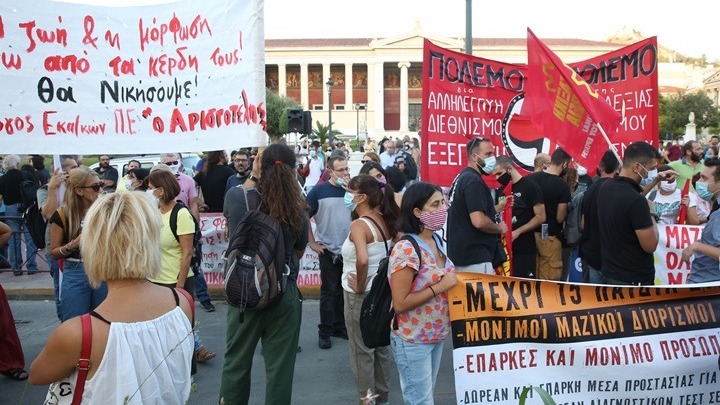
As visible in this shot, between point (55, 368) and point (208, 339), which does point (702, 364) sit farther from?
point (208, 339)

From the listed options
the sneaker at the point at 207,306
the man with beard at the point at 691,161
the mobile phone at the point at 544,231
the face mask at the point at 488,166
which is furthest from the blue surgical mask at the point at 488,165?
the man with beard at the point at 691,161

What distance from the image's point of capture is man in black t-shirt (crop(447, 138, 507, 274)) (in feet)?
17.5

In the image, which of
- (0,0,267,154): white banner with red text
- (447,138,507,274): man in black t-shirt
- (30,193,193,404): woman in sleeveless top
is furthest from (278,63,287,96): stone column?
(30,193,193,404): woman in sleeveless top

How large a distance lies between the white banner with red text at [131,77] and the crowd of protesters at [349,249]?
50 centimetres

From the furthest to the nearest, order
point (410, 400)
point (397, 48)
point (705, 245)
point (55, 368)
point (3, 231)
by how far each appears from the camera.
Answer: point (397, 48) → point (3, 231) → point (705, 245) → point (410, 400) → point (55, 368)

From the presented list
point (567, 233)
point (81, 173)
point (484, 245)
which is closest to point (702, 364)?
point (484, 245)

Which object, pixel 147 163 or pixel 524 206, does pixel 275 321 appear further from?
pixel 147 163

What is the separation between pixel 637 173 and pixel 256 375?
11.5 feet

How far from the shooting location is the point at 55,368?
2.42 meters

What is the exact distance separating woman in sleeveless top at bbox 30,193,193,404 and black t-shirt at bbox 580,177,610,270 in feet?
12.3

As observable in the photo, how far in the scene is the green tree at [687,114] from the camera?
45469 mm

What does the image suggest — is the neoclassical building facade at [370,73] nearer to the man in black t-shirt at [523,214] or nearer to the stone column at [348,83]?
the stone column at [348,83]

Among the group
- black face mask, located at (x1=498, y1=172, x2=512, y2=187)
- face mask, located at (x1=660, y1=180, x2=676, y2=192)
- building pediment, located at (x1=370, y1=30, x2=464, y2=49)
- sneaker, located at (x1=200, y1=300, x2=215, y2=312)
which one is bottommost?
sneaker, located at (x1=200, y1=300, x2=215, y2=312)

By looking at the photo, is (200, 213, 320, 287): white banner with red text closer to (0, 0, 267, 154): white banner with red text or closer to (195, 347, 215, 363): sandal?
(195, 347, 215, 363): sandal
